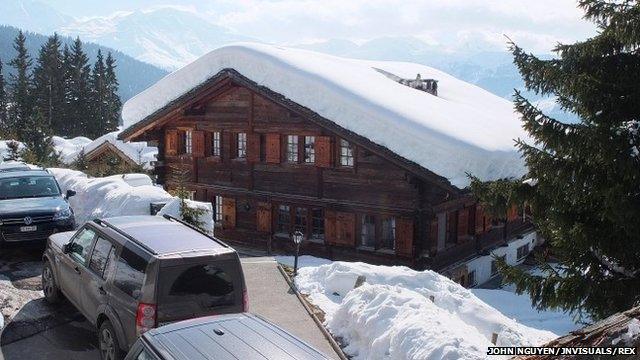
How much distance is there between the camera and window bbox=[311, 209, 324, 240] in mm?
20594

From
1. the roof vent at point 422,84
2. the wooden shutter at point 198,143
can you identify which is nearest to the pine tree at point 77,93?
the wooden shutter at point 198,143

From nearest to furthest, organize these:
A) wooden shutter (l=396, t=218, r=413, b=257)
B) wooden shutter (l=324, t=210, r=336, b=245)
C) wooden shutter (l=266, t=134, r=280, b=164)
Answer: wooden shutter (l=396, t=218, r=413, b=257), wooden shutter (l=324, t=210, r=336, b=245), wooden shutter (l=266, t=134, r=280, b=164)

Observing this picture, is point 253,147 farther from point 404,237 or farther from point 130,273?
point 130,273

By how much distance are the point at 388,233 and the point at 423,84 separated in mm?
10733

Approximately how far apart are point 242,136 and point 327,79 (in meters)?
4.29

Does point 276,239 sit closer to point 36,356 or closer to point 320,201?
point 320,201

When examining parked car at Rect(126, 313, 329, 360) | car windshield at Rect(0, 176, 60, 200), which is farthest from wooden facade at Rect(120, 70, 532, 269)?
parked car at Rect(126, 313, 329, 360)

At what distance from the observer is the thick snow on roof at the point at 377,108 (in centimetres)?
1766

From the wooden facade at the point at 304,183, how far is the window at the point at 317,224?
0.04 m

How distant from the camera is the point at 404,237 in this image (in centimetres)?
1834

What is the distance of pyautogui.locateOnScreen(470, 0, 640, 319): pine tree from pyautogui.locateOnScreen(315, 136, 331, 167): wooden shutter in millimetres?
10554

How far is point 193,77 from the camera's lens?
23.1 m

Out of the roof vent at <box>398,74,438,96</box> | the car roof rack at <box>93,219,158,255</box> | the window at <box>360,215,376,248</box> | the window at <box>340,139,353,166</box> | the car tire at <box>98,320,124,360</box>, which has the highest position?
the roof vent at <box>398,74,438,96</box>

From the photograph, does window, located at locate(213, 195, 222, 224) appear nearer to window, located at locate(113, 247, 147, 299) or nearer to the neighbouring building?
the neighbouring building
